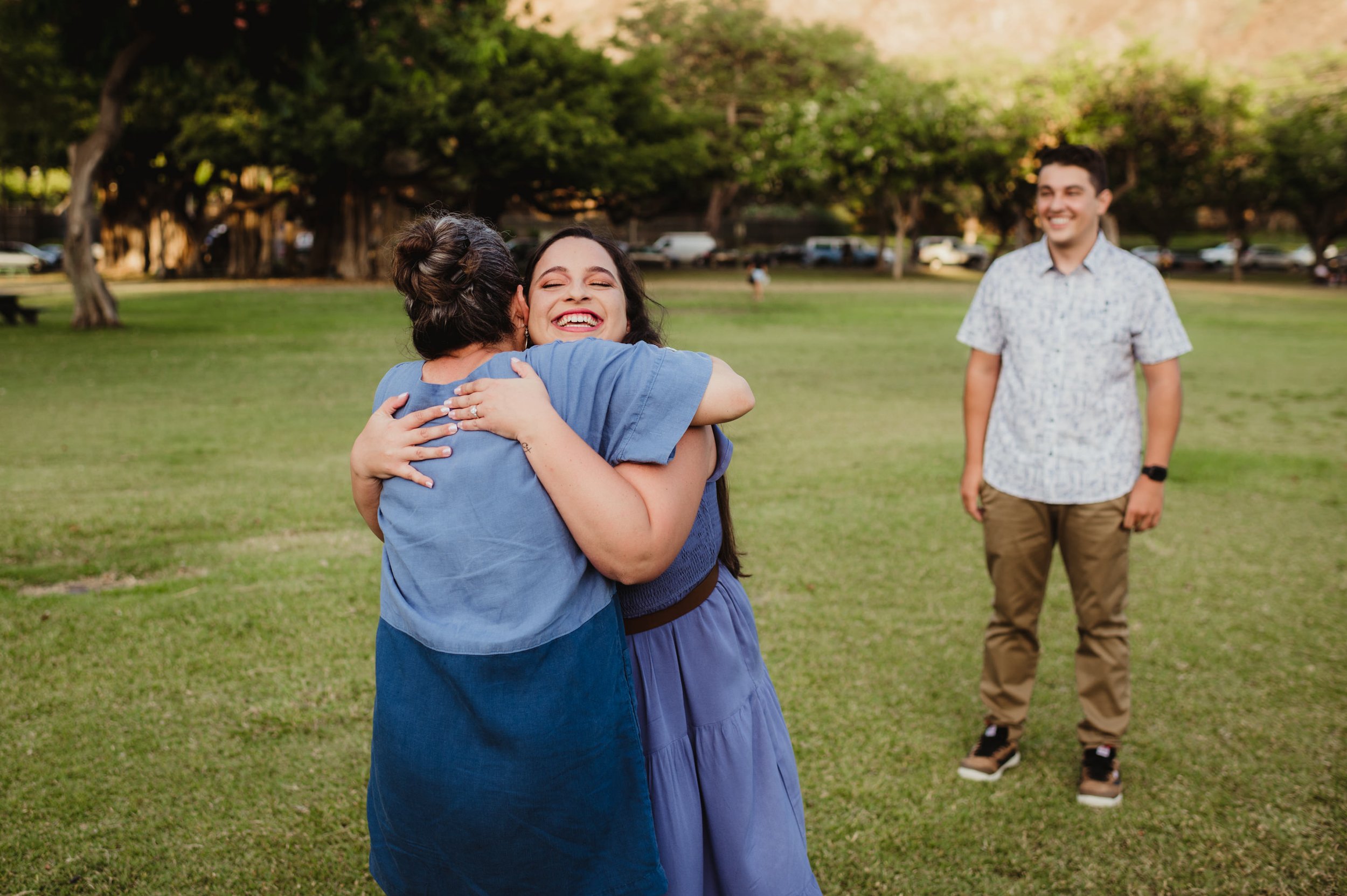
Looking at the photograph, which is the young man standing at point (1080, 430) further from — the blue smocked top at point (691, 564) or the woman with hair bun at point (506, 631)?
the woman with hair bun at point (506, 631)

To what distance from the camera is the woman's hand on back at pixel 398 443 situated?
1733mm

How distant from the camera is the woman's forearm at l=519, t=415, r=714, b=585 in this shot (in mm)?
1658

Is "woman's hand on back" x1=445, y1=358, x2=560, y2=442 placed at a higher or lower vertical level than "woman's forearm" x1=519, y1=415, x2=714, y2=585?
higher

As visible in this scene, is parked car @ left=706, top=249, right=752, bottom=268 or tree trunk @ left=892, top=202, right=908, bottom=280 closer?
tree trunk @ left=892, top=202, right=908, bottom=280

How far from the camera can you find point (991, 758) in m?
3.73

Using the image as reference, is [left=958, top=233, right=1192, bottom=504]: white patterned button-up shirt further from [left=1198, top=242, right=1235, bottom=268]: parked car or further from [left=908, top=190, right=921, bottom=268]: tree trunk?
[left=1198, top=242, right=1235, bottom=268]: parked car

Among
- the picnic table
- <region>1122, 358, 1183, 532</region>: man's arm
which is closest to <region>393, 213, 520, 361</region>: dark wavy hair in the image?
<region>1122, 358, 1183, 532</region>: man's arm

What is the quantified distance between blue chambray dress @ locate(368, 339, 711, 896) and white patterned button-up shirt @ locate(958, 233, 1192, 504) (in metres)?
2.09

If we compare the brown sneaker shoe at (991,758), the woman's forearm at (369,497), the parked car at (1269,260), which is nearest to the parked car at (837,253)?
the parked car at (1269,260)

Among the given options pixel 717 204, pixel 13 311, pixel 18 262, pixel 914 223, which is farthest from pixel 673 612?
pixel 717 204

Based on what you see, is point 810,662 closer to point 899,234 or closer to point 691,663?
point 691,663

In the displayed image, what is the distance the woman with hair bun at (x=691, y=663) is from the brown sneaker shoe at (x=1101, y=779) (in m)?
1.86

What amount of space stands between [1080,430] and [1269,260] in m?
55.0

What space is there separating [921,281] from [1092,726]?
37.0m
